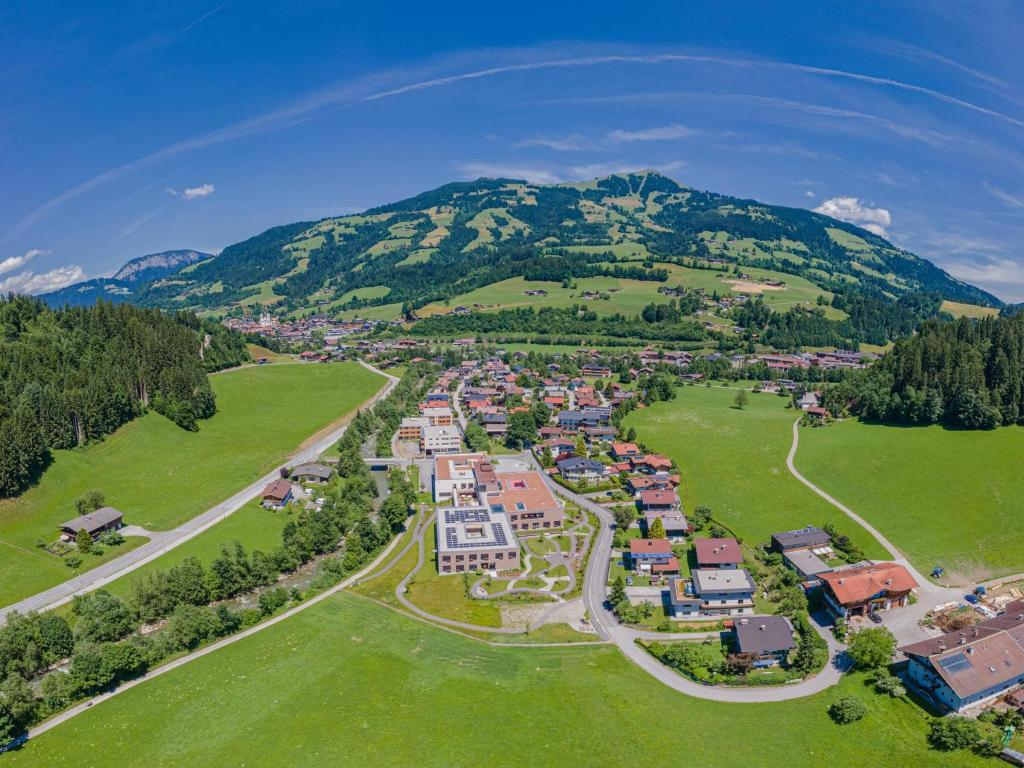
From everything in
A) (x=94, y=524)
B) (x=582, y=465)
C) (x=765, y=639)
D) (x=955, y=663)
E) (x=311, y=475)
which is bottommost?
(x=765, y=639)

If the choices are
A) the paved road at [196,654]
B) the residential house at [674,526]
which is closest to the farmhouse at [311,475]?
the paved road at [196,654]

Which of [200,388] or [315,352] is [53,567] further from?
[315,352]

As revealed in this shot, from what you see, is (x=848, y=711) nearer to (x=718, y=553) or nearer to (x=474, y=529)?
(x=718, y=553)

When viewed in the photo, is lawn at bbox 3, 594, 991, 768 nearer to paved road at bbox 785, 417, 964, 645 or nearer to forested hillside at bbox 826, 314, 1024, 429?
paved road at bbox 785, 417, 964, 645

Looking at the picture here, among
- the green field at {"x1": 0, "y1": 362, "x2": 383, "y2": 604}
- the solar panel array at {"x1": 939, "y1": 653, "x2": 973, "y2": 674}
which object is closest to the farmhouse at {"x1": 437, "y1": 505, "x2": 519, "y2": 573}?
the green field at {"x1": 0, "y1": 362, "x2": 383, "y2": 604}

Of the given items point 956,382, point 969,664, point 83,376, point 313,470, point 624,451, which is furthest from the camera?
point 624,451

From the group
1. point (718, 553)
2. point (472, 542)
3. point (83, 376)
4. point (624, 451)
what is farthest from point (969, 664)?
point (83, 376)
